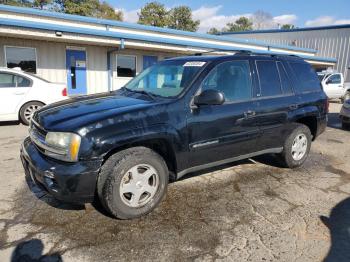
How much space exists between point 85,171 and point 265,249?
192 cm

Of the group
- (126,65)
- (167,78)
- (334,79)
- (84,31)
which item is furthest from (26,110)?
(334,79)

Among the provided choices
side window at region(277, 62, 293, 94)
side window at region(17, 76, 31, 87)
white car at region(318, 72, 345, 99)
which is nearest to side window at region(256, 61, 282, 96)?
side window at region(277, 62, 293, 94)

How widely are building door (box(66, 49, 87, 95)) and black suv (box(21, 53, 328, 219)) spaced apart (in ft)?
32.9

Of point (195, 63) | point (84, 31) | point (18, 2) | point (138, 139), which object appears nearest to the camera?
point (138, 139)

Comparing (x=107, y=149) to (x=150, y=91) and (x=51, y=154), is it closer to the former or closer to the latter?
(x=51, y=154)

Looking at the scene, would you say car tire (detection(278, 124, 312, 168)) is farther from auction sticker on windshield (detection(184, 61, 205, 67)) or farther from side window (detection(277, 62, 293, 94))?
auction sticker on windshield (detection(184, 61, 205, 67))

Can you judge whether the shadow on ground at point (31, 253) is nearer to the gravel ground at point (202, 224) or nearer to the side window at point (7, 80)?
the gravel ground at point (202, 224)

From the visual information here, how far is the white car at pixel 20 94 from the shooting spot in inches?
335

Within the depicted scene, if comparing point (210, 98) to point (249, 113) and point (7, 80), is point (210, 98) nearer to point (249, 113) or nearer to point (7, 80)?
point (249, 113)

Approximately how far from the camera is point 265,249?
10.1 feet

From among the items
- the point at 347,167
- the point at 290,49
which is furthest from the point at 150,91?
the point at 290,49

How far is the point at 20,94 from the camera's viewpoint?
28.3ft

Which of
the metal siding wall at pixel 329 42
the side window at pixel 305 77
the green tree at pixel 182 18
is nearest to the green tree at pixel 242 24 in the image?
the green tree at pixel 182 18

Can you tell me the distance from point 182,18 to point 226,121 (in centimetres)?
5098
